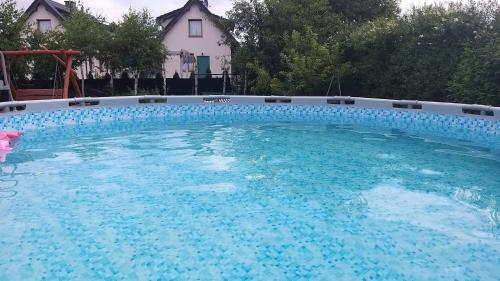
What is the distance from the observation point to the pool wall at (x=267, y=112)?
10.4m

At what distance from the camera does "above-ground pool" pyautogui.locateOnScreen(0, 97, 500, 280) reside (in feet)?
12.0

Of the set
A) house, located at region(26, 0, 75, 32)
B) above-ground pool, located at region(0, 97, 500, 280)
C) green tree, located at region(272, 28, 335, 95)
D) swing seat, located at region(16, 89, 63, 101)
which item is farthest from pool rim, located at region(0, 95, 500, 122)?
house, located at region(26, 0, 75, 32)

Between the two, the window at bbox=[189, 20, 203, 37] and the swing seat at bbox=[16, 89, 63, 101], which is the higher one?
the window at bbox=[189, 20, 203, 37]

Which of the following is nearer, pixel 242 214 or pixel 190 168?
pixel 242 214

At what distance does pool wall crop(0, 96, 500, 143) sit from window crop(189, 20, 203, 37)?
44.4ft

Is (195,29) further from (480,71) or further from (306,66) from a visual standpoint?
(480,71)

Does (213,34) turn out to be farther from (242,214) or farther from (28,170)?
(242,214)

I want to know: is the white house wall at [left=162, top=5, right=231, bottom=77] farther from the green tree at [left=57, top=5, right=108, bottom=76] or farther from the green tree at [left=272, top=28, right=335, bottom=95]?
the green tree at [left=272, top=28, right=335, bottom=95]

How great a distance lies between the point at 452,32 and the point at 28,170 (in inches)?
453

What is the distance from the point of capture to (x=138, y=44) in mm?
18375

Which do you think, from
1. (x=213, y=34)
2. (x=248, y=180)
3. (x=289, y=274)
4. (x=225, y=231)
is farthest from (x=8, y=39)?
(x=289, y=274)

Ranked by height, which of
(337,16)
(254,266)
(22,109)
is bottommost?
(254,266)

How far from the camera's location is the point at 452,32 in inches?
487

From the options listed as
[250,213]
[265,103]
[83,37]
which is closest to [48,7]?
[83,37]
